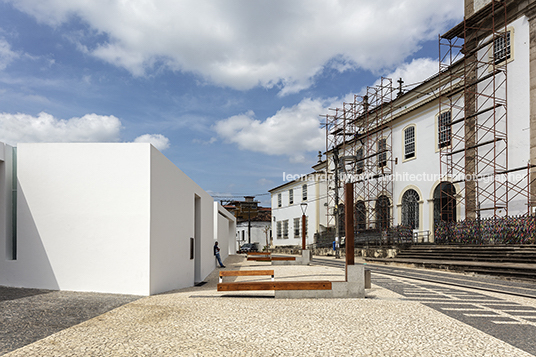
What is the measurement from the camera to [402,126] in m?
29.5

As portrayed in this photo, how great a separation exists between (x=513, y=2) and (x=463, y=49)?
132 inches

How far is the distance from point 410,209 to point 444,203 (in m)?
3.02

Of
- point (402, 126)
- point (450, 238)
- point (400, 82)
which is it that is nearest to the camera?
point (450, 238)

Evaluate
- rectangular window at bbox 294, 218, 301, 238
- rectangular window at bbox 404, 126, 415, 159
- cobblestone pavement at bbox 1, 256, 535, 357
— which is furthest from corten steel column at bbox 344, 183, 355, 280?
rectangular window at bbox 294, 218, 301, 238

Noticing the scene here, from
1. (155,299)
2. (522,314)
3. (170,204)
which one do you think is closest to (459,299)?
(522,314)

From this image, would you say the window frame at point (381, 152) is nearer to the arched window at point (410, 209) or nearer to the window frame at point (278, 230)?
the arched window at point (410, 209)

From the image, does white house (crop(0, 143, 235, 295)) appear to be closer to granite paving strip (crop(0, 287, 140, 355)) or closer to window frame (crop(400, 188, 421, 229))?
granite paving strip (crop(0, 287, 140, 355))

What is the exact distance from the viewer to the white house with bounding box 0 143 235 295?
9.18 m

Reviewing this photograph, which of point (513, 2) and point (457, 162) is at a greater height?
point (513, 2)

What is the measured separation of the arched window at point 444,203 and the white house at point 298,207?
15291 millimetres

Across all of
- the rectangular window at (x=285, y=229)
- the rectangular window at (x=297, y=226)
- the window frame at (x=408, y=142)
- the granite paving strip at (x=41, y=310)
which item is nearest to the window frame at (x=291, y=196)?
the rectangular window at (x=285, y=229)

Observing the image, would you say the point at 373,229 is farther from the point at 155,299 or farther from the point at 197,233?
the point at 155,299

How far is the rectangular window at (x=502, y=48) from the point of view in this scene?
20.6 m

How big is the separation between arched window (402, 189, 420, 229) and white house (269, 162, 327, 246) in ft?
40.0
